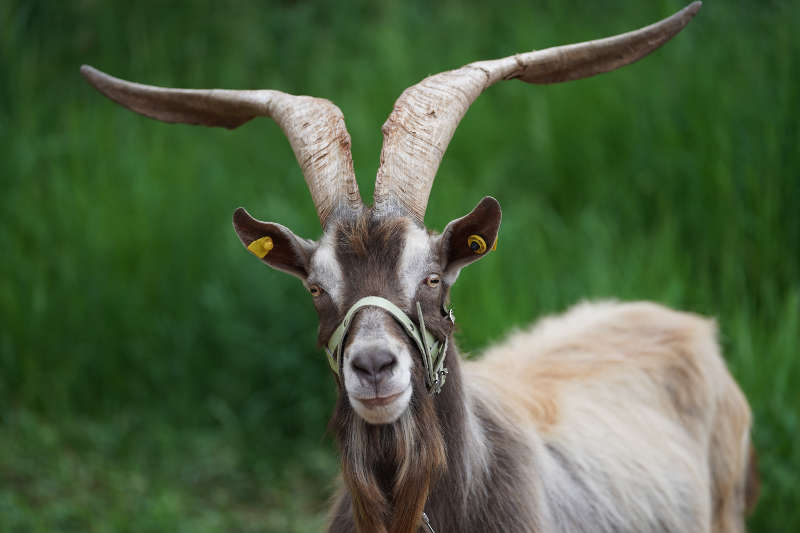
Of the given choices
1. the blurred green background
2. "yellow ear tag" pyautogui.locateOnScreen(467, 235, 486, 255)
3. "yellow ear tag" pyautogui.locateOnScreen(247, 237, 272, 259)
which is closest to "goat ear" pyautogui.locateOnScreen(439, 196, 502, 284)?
"yellow ear tag" pyautogui.locateOnScreen(467, 235, 486, 255)

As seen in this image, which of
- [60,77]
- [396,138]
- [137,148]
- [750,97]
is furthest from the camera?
[60,77]

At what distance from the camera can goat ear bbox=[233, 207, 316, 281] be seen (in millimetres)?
3178

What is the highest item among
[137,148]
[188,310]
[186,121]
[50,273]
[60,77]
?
[60,77]

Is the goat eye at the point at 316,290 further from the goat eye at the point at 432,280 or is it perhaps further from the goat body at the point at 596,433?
the goat body at the point at 596,433

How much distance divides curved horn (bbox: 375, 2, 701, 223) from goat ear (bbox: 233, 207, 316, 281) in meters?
0.32

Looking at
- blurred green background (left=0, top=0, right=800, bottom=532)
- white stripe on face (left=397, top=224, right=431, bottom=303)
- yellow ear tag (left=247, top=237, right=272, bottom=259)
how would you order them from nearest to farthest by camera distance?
white stripe on face (left=397, top=224, right=431, bottom=303), yellow ear tag (left=247, top=237, right=272, bottom=259), blurred green background (left=0, top=0, right=800, bottom=532)

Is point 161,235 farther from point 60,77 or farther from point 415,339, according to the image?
point 415,339

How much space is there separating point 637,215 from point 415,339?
4.73m

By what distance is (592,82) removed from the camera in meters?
7.92

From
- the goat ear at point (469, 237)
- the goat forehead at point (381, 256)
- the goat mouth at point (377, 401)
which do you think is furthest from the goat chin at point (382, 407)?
the goat ear at point (469, 237)

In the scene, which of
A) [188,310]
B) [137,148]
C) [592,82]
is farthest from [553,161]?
[137,148]

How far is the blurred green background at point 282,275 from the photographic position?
6301mm

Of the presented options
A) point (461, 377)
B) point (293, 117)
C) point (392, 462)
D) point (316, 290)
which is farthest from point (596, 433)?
point (293, 117)

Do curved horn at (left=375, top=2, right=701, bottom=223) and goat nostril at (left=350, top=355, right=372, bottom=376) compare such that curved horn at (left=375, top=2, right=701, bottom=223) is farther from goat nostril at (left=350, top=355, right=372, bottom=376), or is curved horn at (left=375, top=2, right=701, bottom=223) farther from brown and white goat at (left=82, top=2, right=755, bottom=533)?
goat nostril at (left=350, top=355, right=372, bottom=376)
